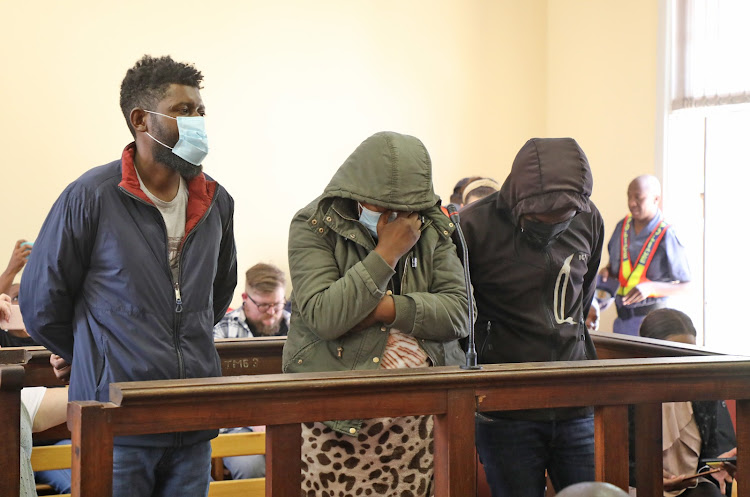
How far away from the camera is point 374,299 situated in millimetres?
2096

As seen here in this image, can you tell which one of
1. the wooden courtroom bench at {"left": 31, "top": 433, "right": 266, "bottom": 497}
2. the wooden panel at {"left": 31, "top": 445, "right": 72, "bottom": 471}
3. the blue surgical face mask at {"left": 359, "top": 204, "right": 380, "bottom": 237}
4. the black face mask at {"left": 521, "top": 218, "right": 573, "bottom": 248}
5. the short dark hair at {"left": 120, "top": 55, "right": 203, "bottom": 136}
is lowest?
the wooden courtroom bench at {"left": 31, "top": 433, "right": 266, "bottom": 497}

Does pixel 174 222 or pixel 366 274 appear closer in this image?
pixel 366 274

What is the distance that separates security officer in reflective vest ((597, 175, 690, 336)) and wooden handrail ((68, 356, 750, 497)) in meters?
3.57

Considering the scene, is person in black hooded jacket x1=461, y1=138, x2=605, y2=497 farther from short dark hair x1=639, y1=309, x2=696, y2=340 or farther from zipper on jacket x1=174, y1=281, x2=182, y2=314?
short dark hair x1=639, y1=309, x2=696, y2=340

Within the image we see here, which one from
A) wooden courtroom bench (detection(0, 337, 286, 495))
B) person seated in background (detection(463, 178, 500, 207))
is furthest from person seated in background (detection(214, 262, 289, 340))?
wooden courtroom bench (detection(0, 337, 286, 495))

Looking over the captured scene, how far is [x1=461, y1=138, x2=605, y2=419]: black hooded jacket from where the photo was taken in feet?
8.00

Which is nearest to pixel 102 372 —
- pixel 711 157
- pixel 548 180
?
pixel 548 180

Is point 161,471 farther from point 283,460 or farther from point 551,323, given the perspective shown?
point 551,323

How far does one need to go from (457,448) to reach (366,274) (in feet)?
1.50

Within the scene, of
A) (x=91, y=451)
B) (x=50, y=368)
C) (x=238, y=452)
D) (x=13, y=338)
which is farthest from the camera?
(x=13, y=338)

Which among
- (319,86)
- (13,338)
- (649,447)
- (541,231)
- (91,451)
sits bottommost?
(649,447)

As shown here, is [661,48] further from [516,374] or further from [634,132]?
[516,374]

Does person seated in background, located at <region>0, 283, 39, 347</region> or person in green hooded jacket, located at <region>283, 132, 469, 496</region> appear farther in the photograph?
person seated in background, located at <region>0, 283, 39, 347</region>

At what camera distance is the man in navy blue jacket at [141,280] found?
2.12 m
